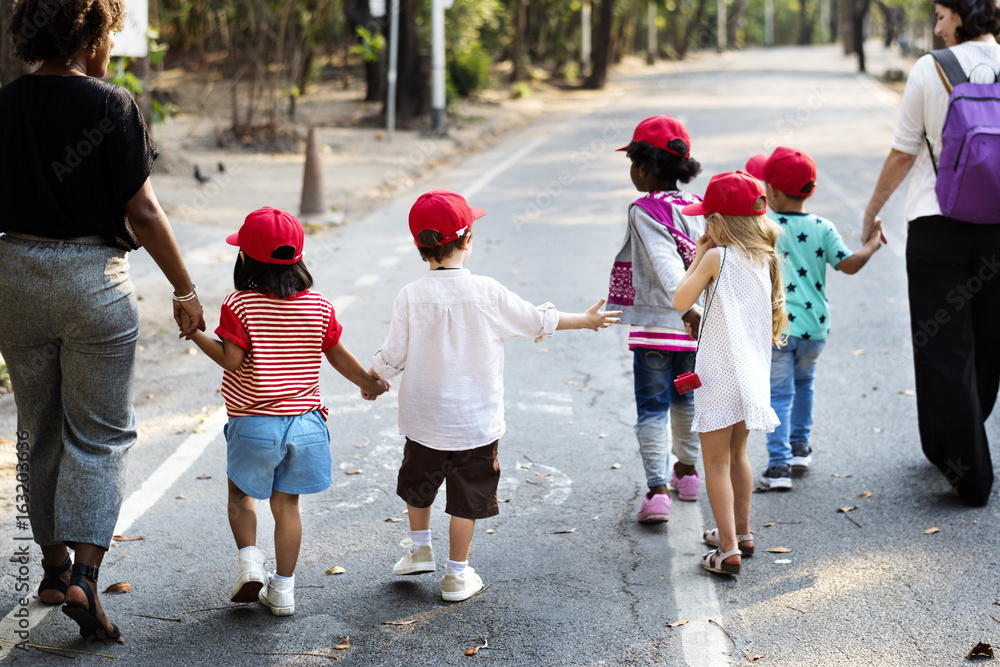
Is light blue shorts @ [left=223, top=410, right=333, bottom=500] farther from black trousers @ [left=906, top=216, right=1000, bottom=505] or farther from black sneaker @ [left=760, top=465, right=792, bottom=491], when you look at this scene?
black trousers @ [left=906, top=216, right=1000, bottom=505]

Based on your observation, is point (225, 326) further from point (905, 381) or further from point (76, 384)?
point (905, 381)

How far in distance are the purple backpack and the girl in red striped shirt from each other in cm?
275

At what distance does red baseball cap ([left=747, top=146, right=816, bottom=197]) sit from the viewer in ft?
15.5

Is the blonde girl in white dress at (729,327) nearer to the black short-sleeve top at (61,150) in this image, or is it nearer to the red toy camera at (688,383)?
the red toy camera at (688,383)

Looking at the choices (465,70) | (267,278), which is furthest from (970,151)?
(465,70)

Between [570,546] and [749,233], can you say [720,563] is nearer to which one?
[570,546]

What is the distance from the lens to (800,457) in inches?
201

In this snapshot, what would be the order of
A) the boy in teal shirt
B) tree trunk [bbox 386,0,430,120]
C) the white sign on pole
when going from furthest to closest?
tree trunk [bbox 386,0,430,120] → the white sign on pole → the boy in teal shirt

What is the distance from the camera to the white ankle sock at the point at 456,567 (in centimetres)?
378

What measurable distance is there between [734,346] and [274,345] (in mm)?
1767

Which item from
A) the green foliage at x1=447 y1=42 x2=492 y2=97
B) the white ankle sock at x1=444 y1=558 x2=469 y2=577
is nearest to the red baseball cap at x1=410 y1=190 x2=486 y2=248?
the white ankle sock at x1=444 y1=558 x2=469 y2=577

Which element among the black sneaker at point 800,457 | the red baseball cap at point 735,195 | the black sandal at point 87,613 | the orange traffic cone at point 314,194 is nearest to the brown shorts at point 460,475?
the black sandal at point 87,613

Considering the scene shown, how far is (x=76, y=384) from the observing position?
11.3ft

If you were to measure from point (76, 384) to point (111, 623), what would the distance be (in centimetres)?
84
